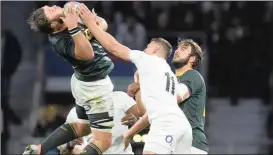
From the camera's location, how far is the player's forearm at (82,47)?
27.8 feet

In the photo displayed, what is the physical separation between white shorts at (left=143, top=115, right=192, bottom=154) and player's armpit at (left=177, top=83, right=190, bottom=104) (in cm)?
37

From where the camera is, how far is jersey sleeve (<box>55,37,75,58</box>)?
8.69m

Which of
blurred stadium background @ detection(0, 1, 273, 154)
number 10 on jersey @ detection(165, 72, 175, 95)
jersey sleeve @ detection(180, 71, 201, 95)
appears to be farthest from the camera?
blurred stadium background @ detection(0, 1, 273, 154)

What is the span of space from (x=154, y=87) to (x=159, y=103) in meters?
0.14

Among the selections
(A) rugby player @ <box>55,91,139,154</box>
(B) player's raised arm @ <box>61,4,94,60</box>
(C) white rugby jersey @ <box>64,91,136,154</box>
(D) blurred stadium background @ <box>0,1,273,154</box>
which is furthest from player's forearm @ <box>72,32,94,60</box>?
(D) blurred stadium background @ <box>0,1,273,154</box>

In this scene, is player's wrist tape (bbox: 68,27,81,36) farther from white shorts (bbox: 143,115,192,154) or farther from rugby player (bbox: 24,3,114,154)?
white shorts (bbox: 143,115,192,154)

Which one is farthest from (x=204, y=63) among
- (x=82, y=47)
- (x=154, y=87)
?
(x=154, y=87)

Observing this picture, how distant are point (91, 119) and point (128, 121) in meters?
0.55

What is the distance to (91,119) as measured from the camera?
8.96 meters

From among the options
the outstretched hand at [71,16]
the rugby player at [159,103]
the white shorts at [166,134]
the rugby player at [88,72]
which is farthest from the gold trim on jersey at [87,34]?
the white shorts at [166,134]

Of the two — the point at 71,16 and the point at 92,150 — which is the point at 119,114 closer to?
the point at 92,150

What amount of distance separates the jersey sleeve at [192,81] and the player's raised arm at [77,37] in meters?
0.90

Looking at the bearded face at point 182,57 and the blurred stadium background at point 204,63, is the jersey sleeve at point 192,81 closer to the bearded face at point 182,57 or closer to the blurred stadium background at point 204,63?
the bearded face at point 182,57

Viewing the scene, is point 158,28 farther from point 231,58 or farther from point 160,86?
point 160,86
